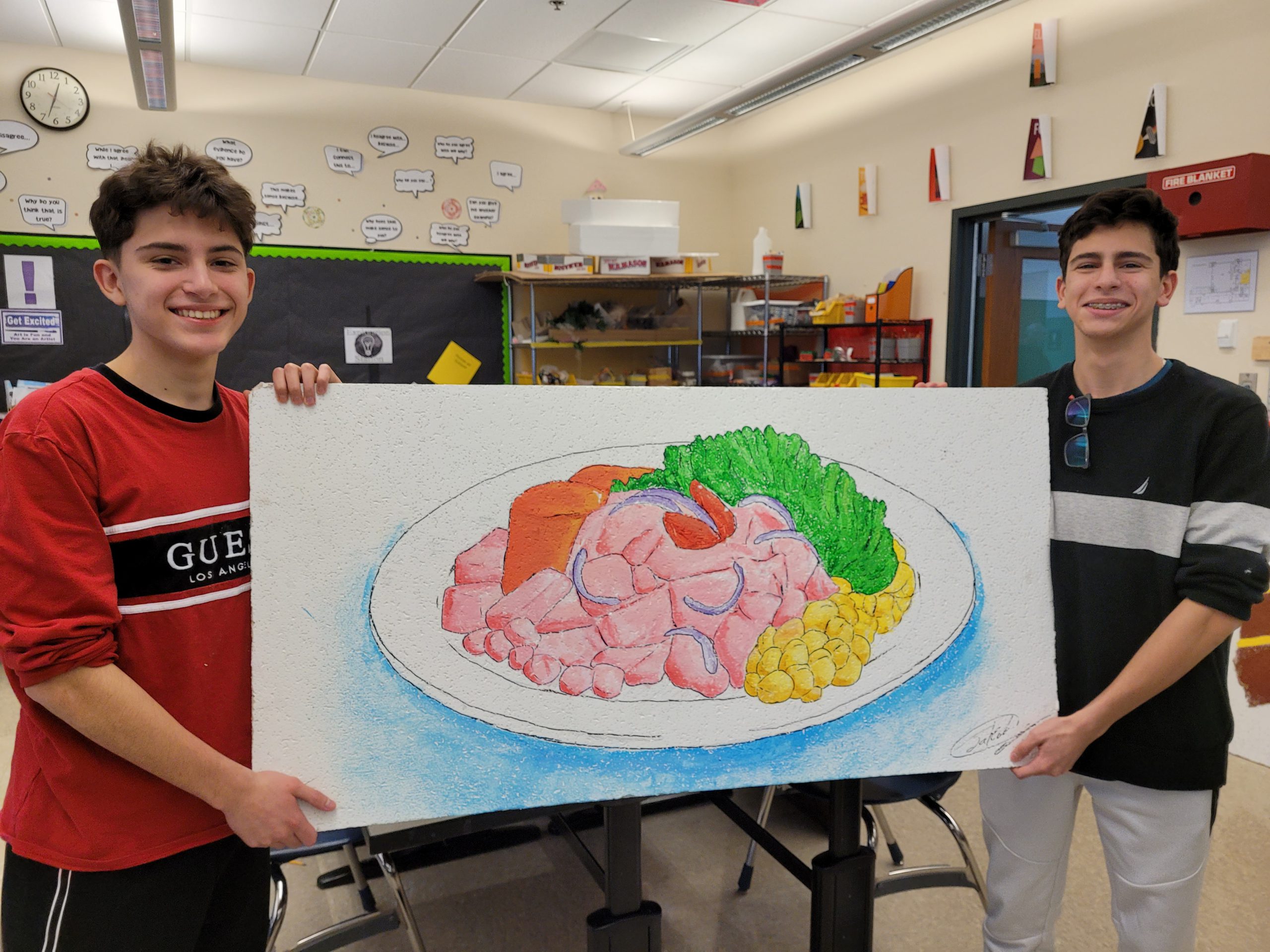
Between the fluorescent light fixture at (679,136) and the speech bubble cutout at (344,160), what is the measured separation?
5.26 ft

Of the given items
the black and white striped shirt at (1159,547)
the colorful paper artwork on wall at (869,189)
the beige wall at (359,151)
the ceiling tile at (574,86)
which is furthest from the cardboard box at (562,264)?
the black and white striped shirt at (1159,547)

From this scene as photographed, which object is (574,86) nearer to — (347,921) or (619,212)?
(619,212)

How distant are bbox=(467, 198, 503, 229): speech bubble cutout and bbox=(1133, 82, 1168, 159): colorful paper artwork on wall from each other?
10.8 feet

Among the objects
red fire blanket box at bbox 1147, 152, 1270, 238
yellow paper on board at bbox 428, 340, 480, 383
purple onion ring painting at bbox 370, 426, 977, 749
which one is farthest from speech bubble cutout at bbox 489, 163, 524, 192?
purple onion ring painting at bbox 370, 426, 977, 749

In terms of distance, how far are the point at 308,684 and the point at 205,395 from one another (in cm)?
39

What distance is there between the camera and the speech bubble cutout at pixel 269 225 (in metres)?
4.42

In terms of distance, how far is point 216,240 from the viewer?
3.38ft

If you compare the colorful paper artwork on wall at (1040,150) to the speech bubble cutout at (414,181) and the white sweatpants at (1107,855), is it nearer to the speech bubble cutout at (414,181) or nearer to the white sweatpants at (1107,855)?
the white sweatpants at (1107,855)

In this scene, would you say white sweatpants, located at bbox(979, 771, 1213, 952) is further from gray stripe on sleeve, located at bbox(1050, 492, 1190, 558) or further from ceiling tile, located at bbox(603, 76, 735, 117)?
ceiling tile, located at bbox(603, 76, 735, 117)

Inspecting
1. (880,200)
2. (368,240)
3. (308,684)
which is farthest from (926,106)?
(308,684)

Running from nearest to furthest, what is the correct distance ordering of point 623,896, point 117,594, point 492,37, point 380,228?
1. point 117,594
2. point 623,896
3. point 492,37
4. point 380,228

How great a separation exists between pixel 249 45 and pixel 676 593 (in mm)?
4017

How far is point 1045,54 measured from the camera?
3361mm
